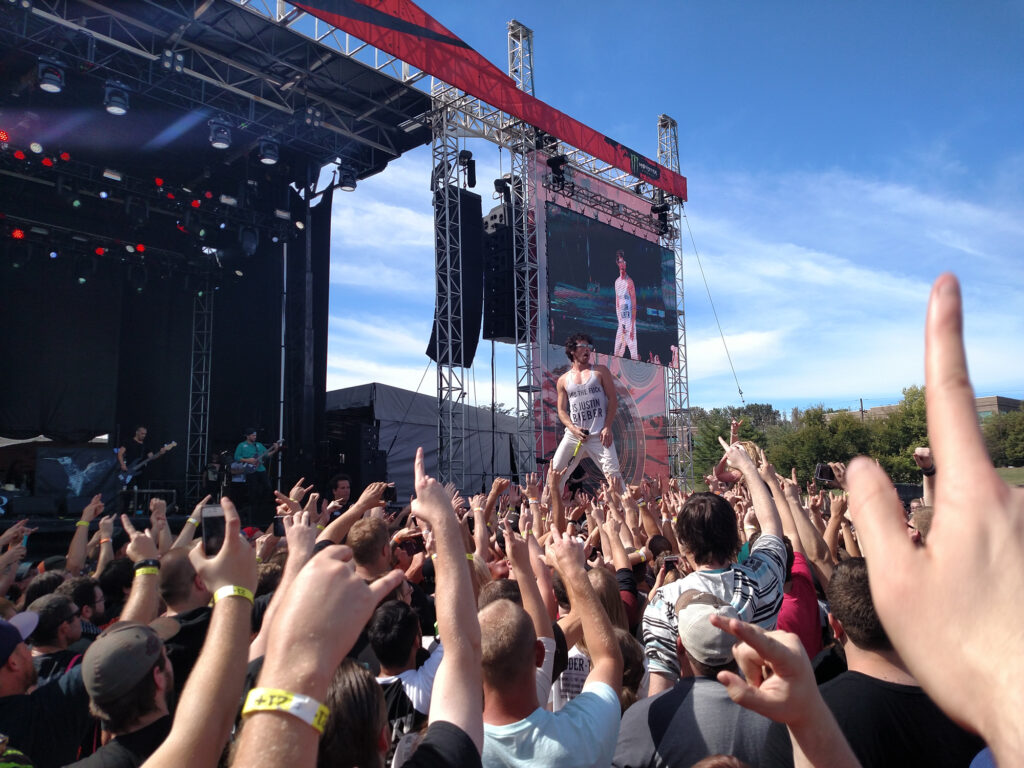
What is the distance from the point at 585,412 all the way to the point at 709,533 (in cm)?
502

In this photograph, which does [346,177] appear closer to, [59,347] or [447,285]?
[447,285]

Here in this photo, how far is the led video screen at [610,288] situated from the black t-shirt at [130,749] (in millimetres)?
14771

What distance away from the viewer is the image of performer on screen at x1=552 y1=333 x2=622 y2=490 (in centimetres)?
711

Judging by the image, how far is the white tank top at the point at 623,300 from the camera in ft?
61.3

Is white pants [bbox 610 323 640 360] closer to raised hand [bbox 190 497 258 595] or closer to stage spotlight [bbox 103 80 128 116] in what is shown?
stage spotlight [bbox 103 80 128 116]

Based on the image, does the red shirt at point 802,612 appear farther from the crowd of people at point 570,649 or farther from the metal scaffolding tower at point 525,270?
the metal scaffolding tower at point 525,270

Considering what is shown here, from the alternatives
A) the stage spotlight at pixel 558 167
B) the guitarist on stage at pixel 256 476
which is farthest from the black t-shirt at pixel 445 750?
the stage spotlight at pixel 558 167

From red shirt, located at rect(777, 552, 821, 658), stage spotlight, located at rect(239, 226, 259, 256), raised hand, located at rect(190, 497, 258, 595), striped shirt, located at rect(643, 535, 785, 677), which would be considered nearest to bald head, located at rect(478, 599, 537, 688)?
raised hand, located at rect(190, 497, 258, 595)

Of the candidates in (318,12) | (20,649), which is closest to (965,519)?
(20,649)

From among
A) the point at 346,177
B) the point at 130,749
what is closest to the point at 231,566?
the point at 130,749

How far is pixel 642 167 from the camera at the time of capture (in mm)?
20016

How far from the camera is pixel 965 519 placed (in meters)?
0.71

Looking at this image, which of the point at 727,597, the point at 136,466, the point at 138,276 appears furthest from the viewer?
the point at 138,276

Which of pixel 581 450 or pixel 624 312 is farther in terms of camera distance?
pixel 624 312
